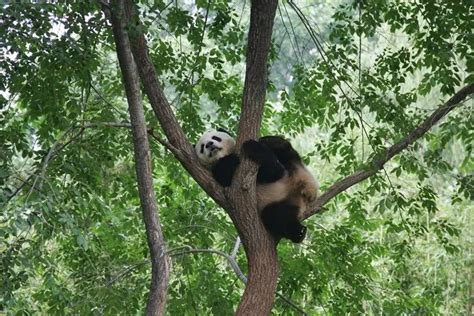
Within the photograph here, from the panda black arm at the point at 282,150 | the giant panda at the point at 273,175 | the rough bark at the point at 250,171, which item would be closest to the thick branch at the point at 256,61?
the rough bark at the point at 250,171

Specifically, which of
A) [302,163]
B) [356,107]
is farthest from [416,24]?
[302,163]

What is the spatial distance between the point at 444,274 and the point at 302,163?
357 centimetres

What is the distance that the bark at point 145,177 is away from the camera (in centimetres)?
350

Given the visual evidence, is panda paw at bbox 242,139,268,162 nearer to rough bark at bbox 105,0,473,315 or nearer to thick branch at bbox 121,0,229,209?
rough bark at bbox 105,0,473,315

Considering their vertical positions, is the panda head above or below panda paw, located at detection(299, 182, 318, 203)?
above

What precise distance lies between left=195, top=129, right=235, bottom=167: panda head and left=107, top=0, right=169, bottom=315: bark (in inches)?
37.3

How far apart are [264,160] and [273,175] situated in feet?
1.93

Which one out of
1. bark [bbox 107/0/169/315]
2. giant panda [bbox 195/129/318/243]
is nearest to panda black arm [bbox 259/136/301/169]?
giant panda [bbox 195/129/318/243]

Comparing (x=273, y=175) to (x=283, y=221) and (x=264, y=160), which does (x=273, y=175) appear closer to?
(x=283, y=221)

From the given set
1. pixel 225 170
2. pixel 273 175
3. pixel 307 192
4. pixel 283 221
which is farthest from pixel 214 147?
pixel 283 221

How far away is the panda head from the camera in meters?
4.70

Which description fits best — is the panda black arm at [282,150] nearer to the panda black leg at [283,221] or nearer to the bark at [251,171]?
the panda black leg at [283,221]

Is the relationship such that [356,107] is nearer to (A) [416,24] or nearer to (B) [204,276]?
(A) [416,24]

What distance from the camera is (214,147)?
471cm
